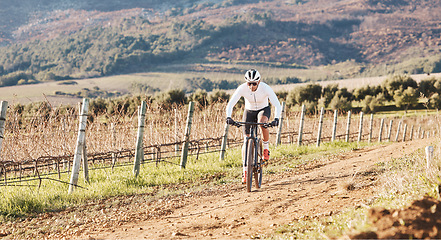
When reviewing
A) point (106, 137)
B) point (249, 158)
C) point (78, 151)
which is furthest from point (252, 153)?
point (106, 137)

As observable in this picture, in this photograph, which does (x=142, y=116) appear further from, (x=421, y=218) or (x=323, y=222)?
(x=421, y=218)

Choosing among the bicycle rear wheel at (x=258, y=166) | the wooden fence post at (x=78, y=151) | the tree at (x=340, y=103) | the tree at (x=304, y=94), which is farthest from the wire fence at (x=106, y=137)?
the tree at (x=304, y=94)

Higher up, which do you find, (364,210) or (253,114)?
(253,114)

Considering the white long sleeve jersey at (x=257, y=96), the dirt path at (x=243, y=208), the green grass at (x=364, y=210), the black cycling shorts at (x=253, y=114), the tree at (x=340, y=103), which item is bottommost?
the tree at (x=340, y=103)

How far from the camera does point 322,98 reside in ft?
195

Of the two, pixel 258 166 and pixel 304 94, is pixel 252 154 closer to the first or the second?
pixel 258 166

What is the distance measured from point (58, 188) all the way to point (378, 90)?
6205 cm

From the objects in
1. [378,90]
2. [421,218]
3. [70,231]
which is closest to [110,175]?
[70,231]

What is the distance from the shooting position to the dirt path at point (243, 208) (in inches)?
216

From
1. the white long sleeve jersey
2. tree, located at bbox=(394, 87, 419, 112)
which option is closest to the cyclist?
the white long sleeve jersey

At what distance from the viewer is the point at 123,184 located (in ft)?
30.9

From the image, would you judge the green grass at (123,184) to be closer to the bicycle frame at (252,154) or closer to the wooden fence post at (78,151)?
the wooden fence post at (78,151)

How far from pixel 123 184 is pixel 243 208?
4014 mm

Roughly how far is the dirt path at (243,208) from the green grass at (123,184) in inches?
52.9
